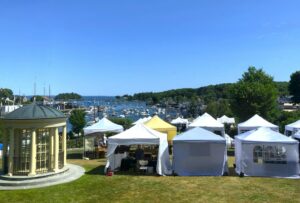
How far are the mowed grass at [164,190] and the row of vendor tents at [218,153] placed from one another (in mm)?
822

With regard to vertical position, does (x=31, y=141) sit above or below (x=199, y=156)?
above

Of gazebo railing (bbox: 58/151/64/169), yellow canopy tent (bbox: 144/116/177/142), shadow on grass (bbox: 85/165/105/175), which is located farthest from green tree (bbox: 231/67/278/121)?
gazebo railing (bbox: 58/151/64/169)

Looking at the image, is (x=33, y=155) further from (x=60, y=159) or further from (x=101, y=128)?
(x=101, y=128)

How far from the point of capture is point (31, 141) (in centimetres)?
1406

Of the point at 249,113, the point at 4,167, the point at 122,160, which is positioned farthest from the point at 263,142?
the point at 249,113

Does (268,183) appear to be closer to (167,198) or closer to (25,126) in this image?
(167,198)

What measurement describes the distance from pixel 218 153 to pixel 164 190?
448 centimetres

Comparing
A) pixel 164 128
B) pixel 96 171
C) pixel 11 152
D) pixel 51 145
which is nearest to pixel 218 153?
pixel 96 171

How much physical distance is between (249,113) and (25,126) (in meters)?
28.7

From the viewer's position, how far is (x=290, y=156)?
14992 mm

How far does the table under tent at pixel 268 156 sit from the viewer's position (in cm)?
1498

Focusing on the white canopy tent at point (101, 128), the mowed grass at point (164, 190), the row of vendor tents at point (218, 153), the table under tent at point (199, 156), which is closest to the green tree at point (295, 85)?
the white canopy tent at point (101, 128)

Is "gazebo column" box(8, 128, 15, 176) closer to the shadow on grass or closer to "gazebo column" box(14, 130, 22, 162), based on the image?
"gazebo column" box(14, 130, 22, 162)

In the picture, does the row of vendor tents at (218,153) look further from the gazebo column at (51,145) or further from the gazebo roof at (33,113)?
the gazebo roof at (33,113)
